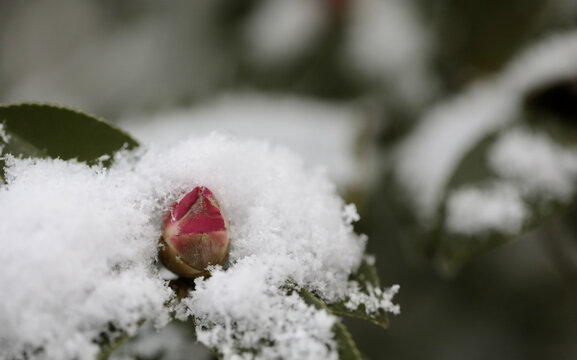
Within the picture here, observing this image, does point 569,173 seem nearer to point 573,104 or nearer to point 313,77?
point 573,104

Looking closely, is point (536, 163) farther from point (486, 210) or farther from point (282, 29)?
point (282, 29)

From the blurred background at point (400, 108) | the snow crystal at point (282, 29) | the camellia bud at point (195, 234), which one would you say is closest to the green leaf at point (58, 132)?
the camellia bud at point (195, 234)

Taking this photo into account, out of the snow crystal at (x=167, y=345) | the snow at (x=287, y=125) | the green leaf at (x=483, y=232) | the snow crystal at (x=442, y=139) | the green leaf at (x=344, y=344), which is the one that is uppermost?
the snow at (x=287, y=125)

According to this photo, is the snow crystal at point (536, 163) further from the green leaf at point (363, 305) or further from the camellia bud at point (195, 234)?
the camellia bud at point (195, 234)

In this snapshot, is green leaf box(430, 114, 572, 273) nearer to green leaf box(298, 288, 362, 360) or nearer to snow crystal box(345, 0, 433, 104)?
snow crystal box(345, 0, 433, 104)

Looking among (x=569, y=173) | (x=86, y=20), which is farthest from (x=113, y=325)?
(x=86, y=20)

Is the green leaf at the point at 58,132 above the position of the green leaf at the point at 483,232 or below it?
below

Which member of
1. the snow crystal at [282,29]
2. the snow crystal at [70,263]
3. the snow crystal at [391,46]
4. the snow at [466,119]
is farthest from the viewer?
the snow crystal at [282,29]

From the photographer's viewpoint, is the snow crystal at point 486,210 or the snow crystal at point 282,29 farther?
the snow crystal at point 282,29
